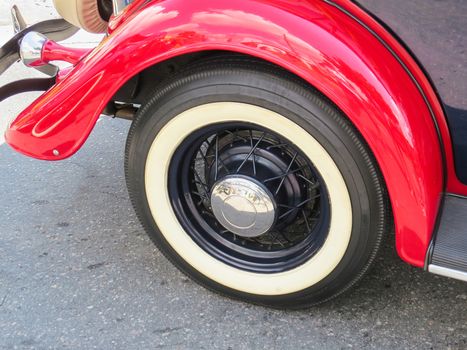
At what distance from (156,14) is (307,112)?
1.69ft

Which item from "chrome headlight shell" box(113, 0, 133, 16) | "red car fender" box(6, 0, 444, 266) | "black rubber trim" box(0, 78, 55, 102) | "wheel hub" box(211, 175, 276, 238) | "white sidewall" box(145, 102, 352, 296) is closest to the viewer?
"red car fender" box(6, 0, 444, 266)

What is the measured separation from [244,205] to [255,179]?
87mm

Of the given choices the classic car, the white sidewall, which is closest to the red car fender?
the classic car

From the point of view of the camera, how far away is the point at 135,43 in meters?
1.70

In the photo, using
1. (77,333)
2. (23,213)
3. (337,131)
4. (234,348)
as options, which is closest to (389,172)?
(337,131)

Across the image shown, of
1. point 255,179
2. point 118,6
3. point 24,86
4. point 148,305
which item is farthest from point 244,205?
point 24,86

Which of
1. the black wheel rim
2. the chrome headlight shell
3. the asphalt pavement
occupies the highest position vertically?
the chrome headlight shell

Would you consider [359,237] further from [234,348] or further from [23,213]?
[23,213]

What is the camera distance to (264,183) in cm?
187

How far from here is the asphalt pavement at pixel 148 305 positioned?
1.87 m

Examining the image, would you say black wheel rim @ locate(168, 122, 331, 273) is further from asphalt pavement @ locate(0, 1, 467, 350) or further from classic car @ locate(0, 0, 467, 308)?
asphalt pavement @ locate(0, 1, 467, 350)

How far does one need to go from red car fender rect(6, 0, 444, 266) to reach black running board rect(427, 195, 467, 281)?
0.12 feet

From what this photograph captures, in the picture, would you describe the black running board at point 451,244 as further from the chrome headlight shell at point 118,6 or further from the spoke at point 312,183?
the chrome headlight shell at point 118,6

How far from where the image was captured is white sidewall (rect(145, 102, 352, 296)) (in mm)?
1637
